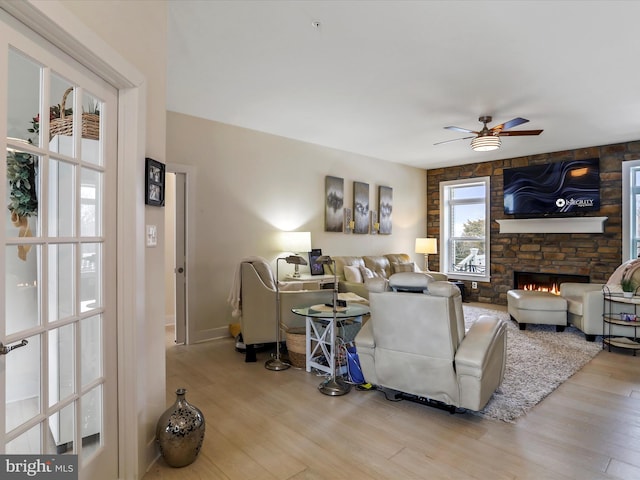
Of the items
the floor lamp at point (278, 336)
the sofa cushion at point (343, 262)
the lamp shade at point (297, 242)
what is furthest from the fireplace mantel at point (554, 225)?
the floor lamp at point (278, 336)

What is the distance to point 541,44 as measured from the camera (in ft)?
9.30

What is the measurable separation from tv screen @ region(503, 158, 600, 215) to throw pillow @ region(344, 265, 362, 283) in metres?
3.27

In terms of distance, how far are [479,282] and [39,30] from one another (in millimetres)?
7497

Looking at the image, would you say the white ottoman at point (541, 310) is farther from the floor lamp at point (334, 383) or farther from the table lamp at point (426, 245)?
the floor lamp at point (334, 383)

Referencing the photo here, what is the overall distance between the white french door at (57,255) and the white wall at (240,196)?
8.95 ft

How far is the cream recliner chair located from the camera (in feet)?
7.79

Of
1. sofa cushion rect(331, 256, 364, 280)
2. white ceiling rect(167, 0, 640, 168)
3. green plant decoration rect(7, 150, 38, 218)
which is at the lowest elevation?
sofa cushion rect(331, 256, 364, 280)

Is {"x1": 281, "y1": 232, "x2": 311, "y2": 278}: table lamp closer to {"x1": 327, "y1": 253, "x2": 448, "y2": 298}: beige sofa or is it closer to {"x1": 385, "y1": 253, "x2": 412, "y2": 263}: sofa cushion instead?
{"x1": 327, "y1": 253, "x2": 448, "y2": 298}: beige sofa

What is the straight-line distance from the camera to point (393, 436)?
2.32m

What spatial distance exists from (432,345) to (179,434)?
163 centimetres

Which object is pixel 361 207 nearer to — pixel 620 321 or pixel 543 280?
pixel 543 280

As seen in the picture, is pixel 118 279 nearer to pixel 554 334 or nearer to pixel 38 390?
pixel 38 390

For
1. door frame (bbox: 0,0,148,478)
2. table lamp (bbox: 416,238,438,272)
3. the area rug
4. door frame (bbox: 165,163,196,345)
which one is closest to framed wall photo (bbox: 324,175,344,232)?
table lamp (bbox: 416,238,438,272)

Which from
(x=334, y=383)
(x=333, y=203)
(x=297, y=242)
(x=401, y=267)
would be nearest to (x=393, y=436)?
(x=334, y=383)
